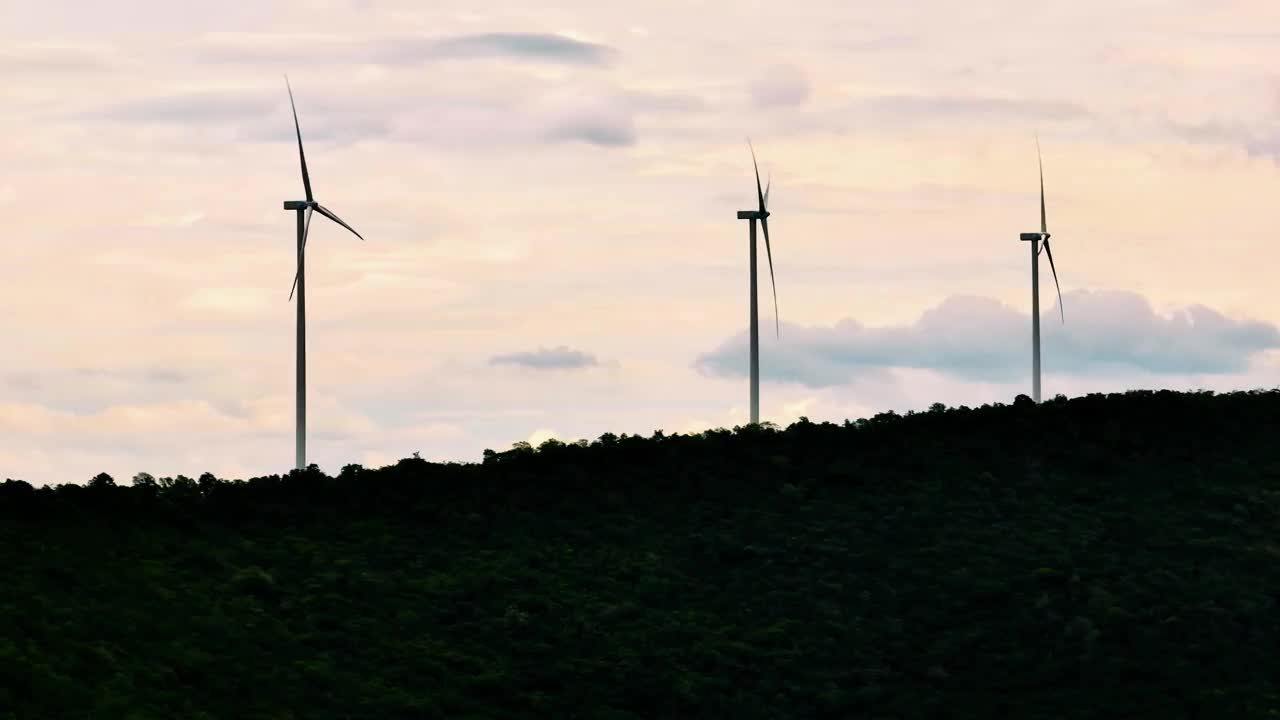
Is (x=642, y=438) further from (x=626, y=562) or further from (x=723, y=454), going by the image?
(x=626, y=562)

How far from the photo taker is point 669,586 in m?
49.8

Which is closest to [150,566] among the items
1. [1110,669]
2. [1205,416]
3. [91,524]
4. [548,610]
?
[91,524]

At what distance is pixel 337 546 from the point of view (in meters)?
50.9

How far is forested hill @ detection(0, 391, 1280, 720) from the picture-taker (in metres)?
41.6

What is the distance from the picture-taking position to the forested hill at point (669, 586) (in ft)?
136

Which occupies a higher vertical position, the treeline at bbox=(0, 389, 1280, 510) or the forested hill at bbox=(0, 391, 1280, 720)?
the treeline at bbox=(0, 389, 1280, 510)

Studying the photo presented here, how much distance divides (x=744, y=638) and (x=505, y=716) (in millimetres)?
8459

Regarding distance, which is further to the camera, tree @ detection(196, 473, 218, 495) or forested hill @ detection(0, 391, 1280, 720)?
tree @ detection(196, 473, 218, 495)

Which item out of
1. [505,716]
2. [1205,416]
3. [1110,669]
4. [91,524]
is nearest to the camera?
[505,716]

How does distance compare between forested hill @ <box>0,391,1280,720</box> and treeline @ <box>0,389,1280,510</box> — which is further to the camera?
treeline @ <box>0,389,1280,510</box>

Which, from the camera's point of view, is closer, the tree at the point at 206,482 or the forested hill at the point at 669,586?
the forested hill at the point at 669,586

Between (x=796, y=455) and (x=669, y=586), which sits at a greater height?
(x=796, y=455)

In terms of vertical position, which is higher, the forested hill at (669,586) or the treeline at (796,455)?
the treeline at (796,455)

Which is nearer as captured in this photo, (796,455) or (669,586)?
(669,586)
